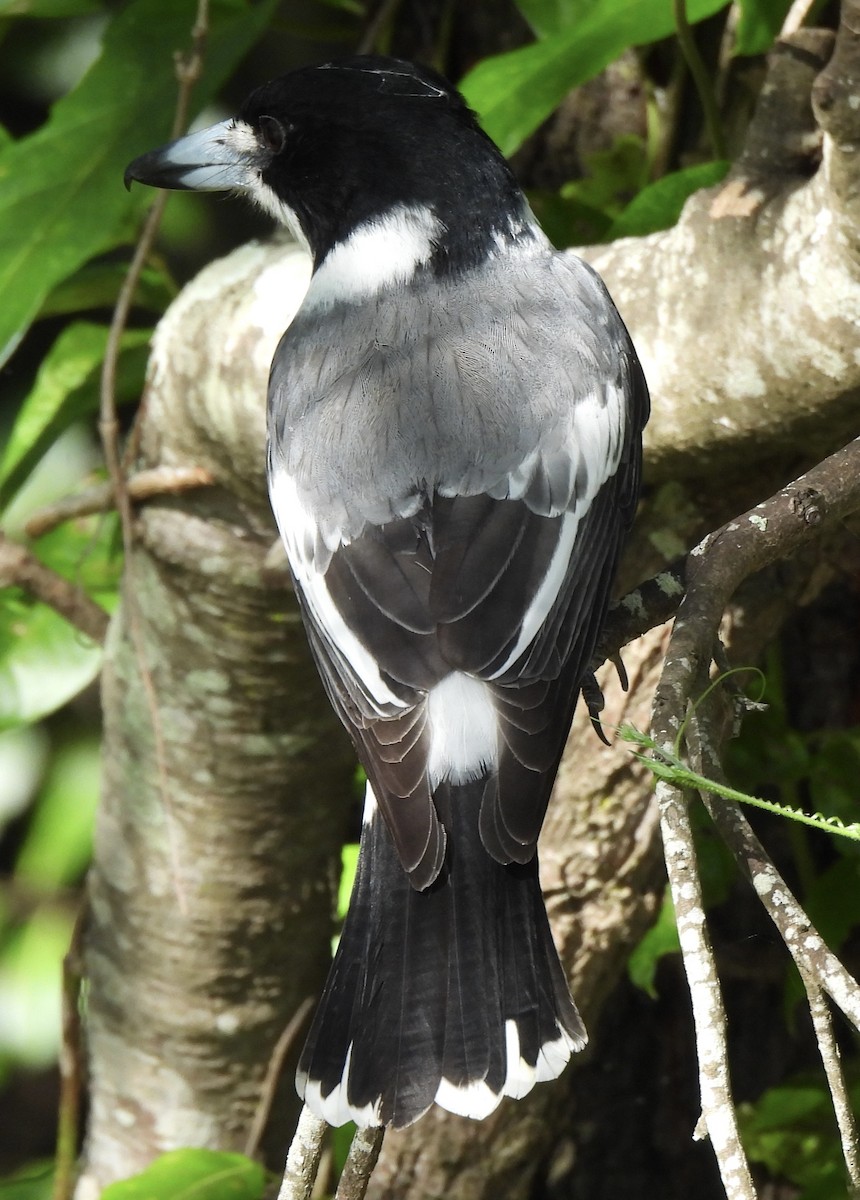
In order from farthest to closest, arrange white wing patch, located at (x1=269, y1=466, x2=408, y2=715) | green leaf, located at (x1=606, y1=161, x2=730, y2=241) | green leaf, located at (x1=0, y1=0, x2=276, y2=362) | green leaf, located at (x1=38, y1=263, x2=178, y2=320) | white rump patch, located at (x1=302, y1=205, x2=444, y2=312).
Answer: green leaf, located at (x1=38, y1=263, x2=178, y2=320), green leaf, located at (x1=0, y1=0, x2=276, y2=362), green leaf, located at (x1=606, y1=161, x2=730, y2=241), white rump patch, located at (x1=302, y1=205, x2=444, y2=312), white wing patch, located at (x1=269, y1=466, x2=408, y2=715)

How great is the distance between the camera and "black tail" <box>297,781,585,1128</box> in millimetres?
1549

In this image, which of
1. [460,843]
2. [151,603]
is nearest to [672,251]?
[460,843]

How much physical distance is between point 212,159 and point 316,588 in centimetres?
89

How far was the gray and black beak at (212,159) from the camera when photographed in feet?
7.36

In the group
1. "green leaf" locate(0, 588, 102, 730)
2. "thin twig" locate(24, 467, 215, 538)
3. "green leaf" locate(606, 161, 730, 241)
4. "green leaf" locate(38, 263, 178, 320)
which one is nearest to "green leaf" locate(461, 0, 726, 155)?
"green leaf" locate(606, 161, 730, 241)

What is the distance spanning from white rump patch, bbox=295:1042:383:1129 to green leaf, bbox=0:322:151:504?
4.87 feet

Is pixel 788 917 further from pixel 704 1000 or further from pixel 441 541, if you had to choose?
pixel 441 541

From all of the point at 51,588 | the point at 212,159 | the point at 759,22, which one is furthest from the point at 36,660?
the point at 759,22

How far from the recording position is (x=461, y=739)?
1595 millimetres

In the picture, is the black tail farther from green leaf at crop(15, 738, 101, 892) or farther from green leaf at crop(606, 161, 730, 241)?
green leaf at crop(15, 738, 101, 892)

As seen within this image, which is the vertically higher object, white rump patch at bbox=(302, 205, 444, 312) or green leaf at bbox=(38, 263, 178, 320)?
green leaf at bbox=(38, 263, 178, 320)

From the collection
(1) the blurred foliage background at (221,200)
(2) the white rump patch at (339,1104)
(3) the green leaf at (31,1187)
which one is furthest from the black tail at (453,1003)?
(3) the green leaf at (31,1187)

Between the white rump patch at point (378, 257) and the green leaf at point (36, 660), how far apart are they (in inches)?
37.7

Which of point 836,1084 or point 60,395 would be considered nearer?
point 836,1084
